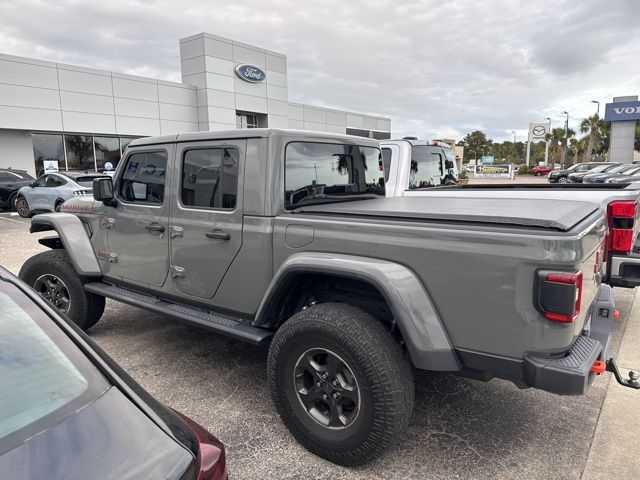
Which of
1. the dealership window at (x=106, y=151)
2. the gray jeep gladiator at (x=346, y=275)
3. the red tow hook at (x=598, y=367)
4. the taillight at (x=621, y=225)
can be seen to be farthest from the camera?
the dealership window at (x=106, y=151)

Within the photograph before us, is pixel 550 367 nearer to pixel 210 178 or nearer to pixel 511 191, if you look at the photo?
pixel 210 178

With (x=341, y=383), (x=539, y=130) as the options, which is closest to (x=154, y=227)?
(x=341, y=383)

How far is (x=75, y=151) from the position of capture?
2088cm

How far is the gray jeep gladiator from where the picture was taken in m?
2.11

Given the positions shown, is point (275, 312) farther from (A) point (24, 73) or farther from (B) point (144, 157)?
(A) point (24, 73)

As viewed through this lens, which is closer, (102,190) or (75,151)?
(102,190)

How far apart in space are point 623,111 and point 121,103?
3644 cm

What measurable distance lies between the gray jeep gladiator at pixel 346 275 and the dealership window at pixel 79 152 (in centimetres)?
1945

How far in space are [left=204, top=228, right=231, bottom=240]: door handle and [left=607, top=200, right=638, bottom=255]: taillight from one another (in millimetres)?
3271

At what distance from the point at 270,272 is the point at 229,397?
1.08 metres

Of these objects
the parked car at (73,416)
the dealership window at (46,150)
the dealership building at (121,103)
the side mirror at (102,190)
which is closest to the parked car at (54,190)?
the dealership building at (121,103)

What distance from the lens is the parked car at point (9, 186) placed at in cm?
1513

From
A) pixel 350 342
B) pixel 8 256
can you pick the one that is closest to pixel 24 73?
pixel 8 256

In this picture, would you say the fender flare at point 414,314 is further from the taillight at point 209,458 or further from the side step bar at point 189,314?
the taillight at point 209,458
